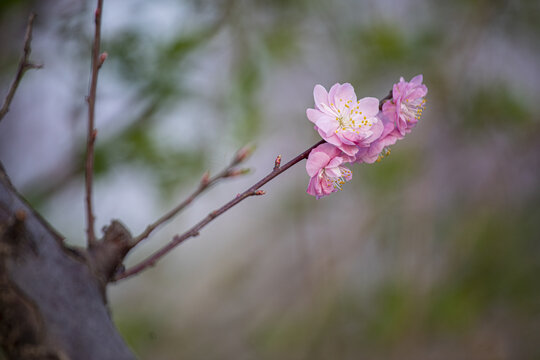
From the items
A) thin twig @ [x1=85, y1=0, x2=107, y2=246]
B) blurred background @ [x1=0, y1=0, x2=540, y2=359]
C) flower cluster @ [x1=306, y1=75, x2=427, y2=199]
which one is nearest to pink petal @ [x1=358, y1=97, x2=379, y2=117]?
flower cluster @ [x1=306, y1=75, x2=427, y2=199]

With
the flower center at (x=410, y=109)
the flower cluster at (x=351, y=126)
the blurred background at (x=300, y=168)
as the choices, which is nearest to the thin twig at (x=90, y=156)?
the flower cluster at (x=351, y=126)

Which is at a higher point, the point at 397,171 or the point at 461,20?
the point at 461,20

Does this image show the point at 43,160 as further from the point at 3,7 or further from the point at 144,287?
the point at 144,287

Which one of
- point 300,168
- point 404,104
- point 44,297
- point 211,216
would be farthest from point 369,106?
point 300,168

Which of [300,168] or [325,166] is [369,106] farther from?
[300,168]

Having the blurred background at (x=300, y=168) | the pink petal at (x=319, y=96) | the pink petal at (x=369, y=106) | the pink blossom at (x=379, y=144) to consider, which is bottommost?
the pink blossom at (x=379, y=144)

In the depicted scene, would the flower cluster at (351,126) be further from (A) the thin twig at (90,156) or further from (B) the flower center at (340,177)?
(A) the thin twig at (90,156)

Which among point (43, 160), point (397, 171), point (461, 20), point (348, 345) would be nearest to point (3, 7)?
point (43, 160)
